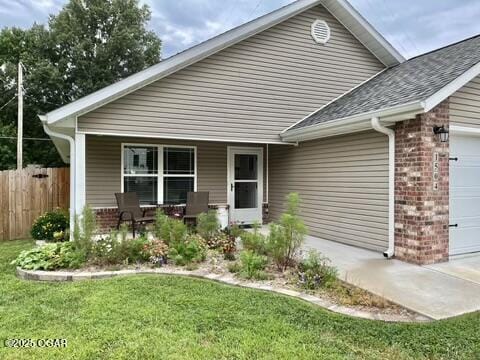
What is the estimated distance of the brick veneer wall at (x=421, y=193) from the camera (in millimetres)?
5715

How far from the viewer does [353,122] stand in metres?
6.58

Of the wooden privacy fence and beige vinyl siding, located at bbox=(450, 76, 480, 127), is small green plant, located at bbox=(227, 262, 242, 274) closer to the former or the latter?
beige vinyl siding, located at bbox=(450, 76, 480, 127)

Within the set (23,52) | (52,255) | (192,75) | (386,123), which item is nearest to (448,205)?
(386,123)

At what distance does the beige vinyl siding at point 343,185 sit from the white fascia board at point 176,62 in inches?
117

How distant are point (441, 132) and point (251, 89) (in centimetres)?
431

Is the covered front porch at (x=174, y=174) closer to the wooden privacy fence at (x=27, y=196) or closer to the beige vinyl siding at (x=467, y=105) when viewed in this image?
the wooden privacy fence at (x=27, y=196)

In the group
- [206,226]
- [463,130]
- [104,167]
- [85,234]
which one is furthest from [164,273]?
[463,130]

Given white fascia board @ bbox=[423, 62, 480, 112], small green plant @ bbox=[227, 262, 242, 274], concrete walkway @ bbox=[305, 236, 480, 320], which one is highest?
white fascia board @ bbox=[423, 62, 480, 112]

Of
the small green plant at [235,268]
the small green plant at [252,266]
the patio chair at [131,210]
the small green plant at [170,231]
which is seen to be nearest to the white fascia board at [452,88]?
the small green plant at [252,266]

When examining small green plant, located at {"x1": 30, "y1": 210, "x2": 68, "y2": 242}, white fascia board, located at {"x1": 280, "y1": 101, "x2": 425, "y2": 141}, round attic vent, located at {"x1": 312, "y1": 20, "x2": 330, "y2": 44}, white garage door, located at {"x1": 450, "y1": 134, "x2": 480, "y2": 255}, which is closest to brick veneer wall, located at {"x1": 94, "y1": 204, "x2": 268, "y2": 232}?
small green plant, located at {"x1": 30, "y1": 210, "x2": 68, "y2": 242}

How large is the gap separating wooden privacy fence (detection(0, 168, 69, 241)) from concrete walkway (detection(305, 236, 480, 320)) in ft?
23.2

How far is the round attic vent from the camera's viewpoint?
362 inches

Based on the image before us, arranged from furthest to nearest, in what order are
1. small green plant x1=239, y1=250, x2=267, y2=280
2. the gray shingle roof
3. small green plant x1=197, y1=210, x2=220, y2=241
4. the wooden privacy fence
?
the wooden privacy fence
small green plant x1=197, y1=210, x2=220, y2=241
the gray shingle roof
small green plant x1=239, y1=250, x2=267, y2=280

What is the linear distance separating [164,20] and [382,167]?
20.9 metres
